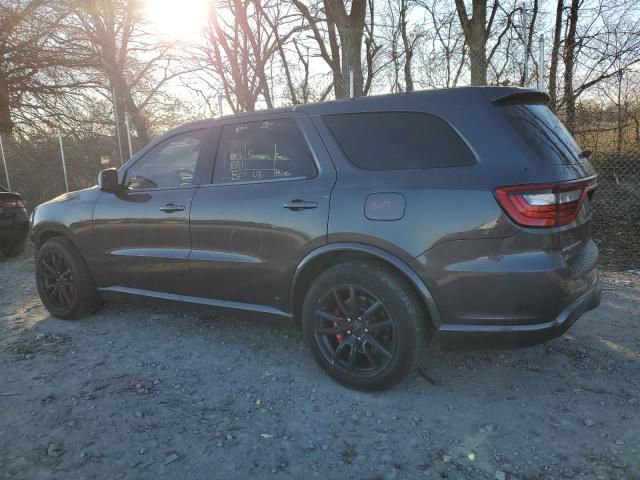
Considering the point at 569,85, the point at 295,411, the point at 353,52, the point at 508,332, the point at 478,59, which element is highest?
the point at 353,52

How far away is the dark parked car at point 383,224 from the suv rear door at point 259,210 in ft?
0.03

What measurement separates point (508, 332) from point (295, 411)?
1256 mm

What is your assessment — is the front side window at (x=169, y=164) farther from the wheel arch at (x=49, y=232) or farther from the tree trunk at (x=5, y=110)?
the tree trunk at (x=5, y=110)

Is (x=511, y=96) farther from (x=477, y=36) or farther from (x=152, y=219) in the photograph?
(x=477, y=36)

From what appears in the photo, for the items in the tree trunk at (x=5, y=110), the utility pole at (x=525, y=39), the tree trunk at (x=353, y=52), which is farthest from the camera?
the tree trunk at (x=5, y=110)

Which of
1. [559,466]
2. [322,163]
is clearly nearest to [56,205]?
[322,163]

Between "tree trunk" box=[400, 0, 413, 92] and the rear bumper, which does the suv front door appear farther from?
"tree trunk" box=[400, 0, 413, 92]

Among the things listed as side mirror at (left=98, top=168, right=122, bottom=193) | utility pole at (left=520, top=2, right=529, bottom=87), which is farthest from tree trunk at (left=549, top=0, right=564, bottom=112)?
side mirror at (left=98, top=168, right=122, bottom=193)

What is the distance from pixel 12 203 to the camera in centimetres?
774

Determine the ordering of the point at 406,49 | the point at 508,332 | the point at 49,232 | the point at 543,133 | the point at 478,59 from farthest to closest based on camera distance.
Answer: the point at 406,49 → the point at 478,59 → the point at 49,232 → the point at 543,133 → the point at 508,332

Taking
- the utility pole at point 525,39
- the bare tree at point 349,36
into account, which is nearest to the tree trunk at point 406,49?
the bare tree at point 349,36

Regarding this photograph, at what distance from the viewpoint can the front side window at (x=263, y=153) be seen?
10.6 feet

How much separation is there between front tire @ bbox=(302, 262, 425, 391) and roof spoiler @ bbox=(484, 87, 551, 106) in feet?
3.65

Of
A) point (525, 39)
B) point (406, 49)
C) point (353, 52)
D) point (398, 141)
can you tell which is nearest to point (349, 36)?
point (353, 52)
